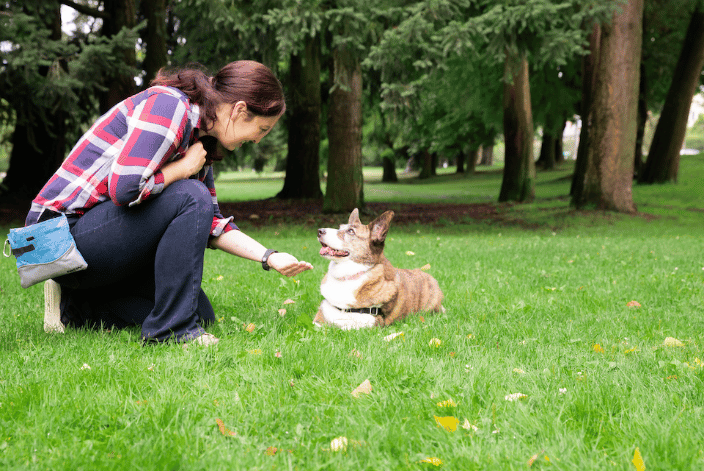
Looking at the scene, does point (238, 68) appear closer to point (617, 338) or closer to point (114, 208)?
point (114, 208)

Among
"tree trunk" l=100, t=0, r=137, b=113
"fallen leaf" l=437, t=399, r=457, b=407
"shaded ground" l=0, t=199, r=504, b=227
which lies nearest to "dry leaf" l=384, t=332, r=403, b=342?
"fallen leaf" l=437, t=399, r=457, b=407

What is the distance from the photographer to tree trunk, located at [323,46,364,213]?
11891 millimetres

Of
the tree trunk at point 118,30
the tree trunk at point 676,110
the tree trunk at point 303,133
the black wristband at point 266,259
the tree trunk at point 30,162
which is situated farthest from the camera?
the tree trunk at point 676,110

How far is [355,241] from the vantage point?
3.43 metres

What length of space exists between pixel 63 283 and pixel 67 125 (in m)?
13.3

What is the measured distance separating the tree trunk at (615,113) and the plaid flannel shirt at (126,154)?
12.3 meters

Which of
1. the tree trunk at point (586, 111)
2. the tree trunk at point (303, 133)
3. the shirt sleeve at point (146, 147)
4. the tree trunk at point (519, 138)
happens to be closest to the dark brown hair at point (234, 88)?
the shirt sleeve at point (146, 147)

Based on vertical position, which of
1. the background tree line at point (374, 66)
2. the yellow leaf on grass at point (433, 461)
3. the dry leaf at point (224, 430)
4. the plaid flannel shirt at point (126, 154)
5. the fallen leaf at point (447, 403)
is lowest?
the dry leaf at point (224, 430)

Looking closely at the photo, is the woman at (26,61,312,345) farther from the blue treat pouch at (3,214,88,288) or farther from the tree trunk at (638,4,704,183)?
the tree trunk at (638,4,704,183)

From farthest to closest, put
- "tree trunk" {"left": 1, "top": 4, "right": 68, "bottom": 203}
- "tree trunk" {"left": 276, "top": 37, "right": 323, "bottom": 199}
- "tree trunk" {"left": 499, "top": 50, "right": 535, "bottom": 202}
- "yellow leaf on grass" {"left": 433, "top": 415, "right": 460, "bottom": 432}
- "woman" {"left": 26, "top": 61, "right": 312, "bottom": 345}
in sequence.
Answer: "tree trunk" {"left": 499, "top": 50, "right": 535, "bottom": 202}
"tree trunk" {"left": 276, "top": 37, "right": 323, "bottom": 199}
"tree trunk" {"left": 1, "top": 4, "right": 68, "bottom": 203}
"woman" {"left": 26, "top": 61, "right": 312, "bottom": 345}
"yellow leaf on grass" {"left": 433, "top": 415, "right": 460, "bottom": 432}

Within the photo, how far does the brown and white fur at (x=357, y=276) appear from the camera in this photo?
11.2 ft

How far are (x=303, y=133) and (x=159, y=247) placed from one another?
15.1 m

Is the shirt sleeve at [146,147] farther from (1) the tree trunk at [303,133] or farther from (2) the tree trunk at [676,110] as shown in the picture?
(2) the tree trunk at [676,110]

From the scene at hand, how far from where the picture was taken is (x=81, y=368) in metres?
2.68
